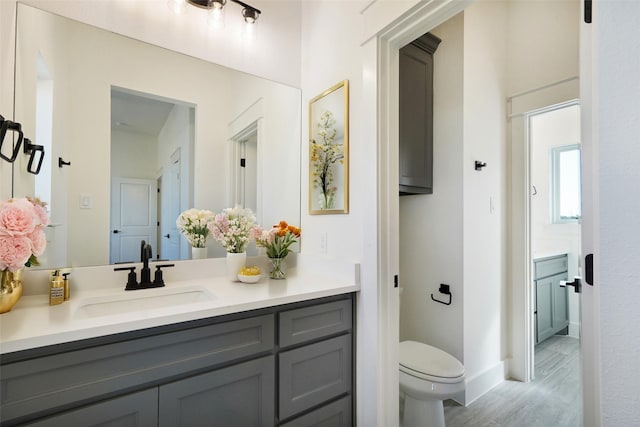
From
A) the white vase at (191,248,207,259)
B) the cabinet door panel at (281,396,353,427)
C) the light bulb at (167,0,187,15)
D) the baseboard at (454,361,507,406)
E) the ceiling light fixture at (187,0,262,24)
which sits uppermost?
the ceiling light fixture at (187,0,262,24)

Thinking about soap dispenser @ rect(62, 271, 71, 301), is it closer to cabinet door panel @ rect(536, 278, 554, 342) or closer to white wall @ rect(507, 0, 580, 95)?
white wall @ rect(507, 0, 580, 95)

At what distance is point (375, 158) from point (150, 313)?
3.56 feet

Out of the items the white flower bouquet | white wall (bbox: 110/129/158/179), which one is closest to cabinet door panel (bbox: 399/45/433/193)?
the white flower bouquet

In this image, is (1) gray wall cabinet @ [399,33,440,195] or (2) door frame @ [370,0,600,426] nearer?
(2) door frame @ [370,0,600,426]

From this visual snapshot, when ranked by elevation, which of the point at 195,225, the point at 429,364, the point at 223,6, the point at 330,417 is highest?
the point at 223,6

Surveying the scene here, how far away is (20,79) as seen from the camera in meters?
1.19

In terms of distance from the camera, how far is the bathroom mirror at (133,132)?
125cm

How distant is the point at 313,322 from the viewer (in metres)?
1.31

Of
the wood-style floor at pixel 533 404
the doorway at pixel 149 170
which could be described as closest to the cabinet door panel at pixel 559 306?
the wood-style floor at pixel 533 404

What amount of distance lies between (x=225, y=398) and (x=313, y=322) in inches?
17.5

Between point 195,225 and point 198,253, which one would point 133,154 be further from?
point 198,253

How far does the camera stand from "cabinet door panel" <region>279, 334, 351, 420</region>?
1.21 metres

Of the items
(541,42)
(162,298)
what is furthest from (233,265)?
(541,42)

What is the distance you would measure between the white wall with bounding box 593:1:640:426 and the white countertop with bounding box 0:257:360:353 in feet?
3.06
